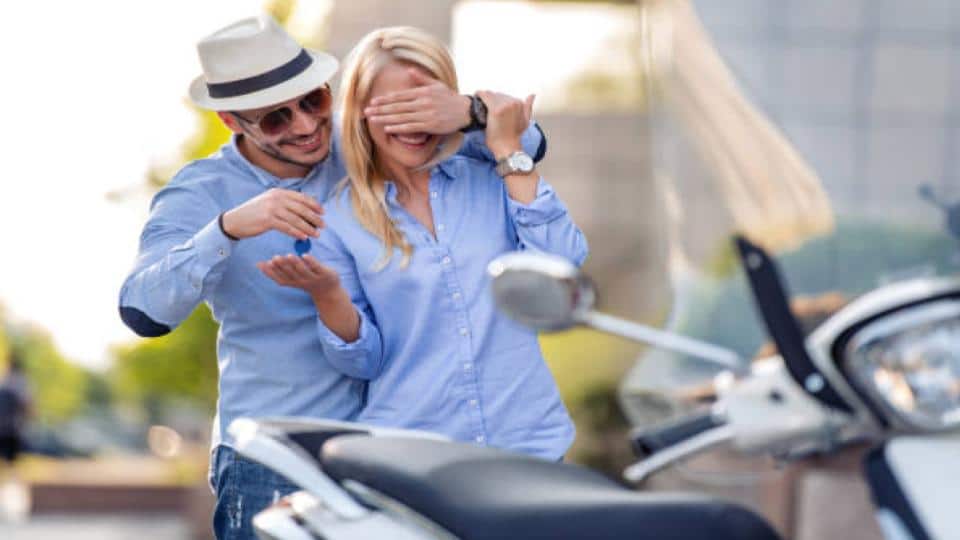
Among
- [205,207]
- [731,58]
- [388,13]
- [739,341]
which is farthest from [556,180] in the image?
[205,207]

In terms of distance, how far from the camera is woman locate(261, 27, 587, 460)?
313 cm

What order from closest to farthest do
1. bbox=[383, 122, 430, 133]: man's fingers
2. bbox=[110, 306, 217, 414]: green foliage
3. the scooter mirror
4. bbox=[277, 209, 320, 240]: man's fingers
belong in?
the scooter mirror < bbox=[277, 209, 320, 240]: man's fingers < bbox=[383, 122, 430, 133]: man's fingers < bbox=[110, 306, 217, 414]: green foliage

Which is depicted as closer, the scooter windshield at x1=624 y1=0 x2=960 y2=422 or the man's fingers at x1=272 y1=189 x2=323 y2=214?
the man's fingers at x1=272 y1=189 x2=323 y2=214

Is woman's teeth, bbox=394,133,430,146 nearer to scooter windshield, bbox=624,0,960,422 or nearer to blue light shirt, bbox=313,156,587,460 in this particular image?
blue light shirt, bbox=313,156,587,460

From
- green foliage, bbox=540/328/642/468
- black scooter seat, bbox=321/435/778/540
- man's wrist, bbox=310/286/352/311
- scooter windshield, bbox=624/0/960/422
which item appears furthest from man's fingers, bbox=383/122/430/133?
green foliage, bbox=540/328/642/468

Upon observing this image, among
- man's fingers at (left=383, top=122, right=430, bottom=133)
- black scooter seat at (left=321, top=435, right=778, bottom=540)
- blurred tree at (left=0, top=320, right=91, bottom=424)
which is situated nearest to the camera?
black scooter seat at (left=321, top=435, right=778, bottom=540)

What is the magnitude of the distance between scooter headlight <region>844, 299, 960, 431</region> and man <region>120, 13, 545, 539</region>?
832 millimetres

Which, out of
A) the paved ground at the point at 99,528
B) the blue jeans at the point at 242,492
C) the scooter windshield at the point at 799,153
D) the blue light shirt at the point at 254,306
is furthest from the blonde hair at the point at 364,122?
the paved ground at the point at 99,528

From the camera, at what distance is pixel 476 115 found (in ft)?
10.4

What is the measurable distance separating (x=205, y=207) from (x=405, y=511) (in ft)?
3.25

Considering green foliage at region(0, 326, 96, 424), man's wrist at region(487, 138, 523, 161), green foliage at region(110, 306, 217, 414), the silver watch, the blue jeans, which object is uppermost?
man's wrist at region(487, 138, 523, 161)

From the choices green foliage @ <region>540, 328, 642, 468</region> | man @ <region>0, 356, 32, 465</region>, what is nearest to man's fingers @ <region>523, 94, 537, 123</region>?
green foliage @ <region>540, 328, 642, 468</region>

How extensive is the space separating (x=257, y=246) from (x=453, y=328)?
14.3 inches

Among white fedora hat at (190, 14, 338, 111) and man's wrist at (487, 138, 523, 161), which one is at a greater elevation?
white fedora hat at (190, 14, 338, 111)
